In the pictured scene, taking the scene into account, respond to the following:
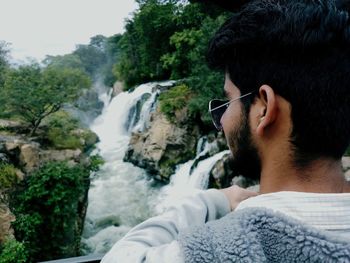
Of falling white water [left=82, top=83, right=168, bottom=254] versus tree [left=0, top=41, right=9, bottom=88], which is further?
tree [left=0, top=41, right=9, bottom=88]

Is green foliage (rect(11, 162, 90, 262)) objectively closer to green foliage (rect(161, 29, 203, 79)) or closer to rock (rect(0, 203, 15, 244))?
rock (rect(0, 203, 15, 244))

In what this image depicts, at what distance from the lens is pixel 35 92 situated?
5.44m

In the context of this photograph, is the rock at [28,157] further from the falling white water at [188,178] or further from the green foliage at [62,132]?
the falling white water at [188,178]

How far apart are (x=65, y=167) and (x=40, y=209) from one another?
543 mm

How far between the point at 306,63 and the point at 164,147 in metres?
6.15

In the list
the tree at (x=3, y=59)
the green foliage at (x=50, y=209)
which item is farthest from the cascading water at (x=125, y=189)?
the tree at (x=3, y=59)

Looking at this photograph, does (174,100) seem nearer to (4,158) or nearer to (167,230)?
(4,158)

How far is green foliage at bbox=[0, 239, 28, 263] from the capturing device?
3535 mm

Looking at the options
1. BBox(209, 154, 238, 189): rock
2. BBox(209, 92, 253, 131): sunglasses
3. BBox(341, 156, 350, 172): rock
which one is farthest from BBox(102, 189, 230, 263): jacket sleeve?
BBox(209, 154, 238, 189): rock

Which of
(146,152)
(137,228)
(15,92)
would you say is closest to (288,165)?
(137,228)

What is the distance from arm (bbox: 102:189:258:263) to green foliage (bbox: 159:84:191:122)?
6397mm

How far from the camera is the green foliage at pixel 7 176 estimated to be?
4137 millimetres

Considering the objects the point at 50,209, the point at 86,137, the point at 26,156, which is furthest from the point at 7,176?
the point at 86,137

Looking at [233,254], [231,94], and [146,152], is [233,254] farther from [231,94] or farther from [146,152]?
[146,152]
